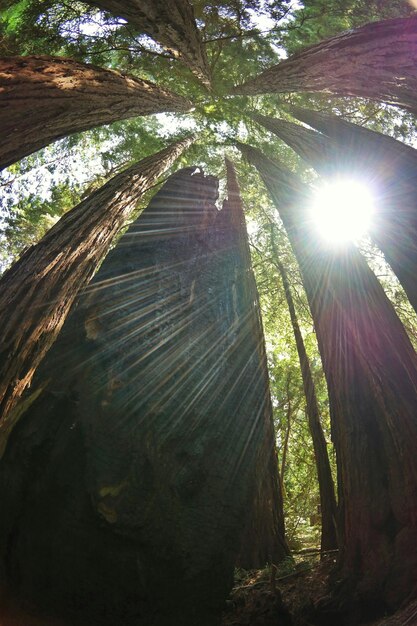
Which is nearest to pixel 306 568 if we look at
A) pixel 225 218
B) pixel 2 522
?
pixel 2 522

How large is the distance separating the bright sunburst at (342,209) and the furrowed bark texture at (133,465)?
205cm

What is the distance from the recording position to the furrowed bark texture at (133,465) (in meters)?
2.57

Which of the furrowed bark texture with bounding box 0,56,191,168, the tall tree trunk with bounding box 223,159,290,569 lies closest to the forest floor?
the tall tree trunk with bounding box 223,159,290,569

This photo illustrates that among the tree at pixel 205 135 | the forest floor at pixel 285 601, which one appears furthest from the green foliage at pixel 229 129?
the forest floor at pixel 285 601

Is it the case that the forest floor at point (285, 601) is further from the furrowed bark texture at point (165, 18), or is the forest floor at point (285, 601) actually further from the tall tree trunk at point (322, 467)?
the furrowed bark texture at point (165, 18)

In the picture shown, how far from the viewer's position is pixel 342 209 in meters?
5.33

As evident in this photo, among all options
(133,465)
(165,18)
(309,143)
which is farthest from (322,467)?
(165,18)

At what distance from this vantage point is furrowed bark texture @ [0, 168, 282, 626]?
2.57 metres

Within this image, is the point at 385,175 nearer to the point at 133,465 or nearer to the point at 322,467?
the point at 133,465

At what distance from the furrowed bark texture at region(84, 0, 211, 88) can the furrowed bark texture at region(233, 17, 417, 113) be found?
104 cm

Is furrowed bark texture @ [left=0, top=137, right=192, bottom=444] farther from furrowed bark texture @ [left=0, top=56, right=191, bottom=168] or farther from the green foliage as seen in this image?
the green foliage

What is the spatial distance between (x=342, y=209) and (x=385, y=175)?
1715 millimetres

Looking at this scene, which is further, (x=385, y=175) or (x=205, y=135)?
(x=205, y=135)

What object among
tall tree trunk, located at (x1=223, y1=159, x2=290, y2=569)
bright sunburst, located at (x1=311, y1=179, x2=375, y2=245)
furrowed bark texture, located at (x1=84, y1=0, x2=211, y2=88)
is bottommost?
tall tree trunk, located at (x1=223, y1=159, x2=290, y2=569)
